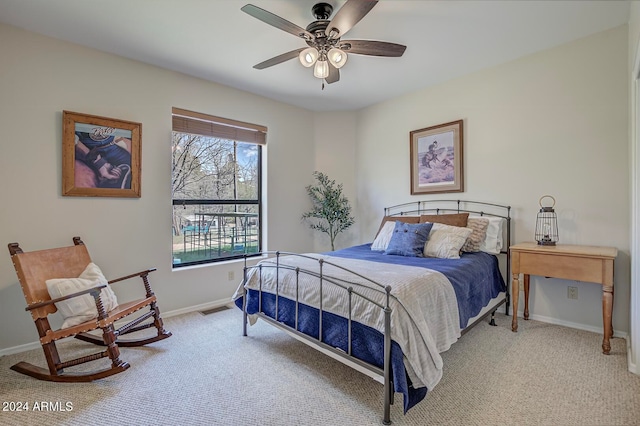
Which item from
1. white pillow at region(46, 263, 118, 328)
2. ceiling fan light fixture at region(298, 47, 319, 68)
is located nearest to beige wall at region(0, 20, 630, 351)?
white pillow at region(46, 263, 118, 328)

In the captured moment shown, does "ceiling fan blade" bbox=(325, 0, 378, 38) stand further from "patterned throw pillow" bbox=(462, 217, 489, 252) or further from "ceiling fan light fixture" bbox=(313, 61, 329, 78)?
"patterned throw pillow" bbox=(462, 217, 489, 252)

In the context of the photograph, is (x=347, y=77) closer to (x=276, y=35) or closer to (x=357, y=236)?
(x=276, y=35)

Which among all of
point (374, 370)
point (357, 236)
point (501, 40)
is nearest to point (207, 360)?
point (374, 370)

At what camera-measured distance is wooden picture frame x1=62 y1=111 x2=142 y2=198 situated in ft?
8.95

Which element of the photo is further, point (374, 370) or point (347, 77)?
point (347, 77)

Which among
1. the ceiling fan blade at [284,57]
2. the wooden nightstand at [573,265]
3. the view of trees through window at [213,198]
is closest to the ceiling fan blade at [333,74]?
the ceiling fan blade at [284,57]

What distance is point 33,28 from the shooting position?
100 inches

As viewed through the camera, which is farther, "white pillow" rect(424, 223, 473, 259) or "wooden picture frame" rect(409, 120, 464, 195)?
"wooden picture frame" rect(409, 120, 464, 195)

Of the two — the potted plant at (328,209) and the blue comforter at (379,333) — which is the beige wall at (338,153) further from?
the blue comforter at (379,333)

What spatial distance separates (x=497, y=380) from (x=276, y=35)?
3164mm

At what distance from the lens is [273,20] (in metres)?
1.97

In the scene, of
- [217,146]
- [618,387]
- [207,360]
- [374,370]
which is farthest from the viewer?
[217,146]

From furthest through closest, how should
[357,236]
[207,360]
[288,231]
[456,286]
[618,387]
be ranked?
[357,236] → [288,231] → [207,360] → [456,286] → [618,387]

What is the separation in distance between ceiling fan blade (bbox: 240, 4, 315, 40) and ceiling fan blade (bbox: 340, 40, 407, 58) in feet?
0.91
